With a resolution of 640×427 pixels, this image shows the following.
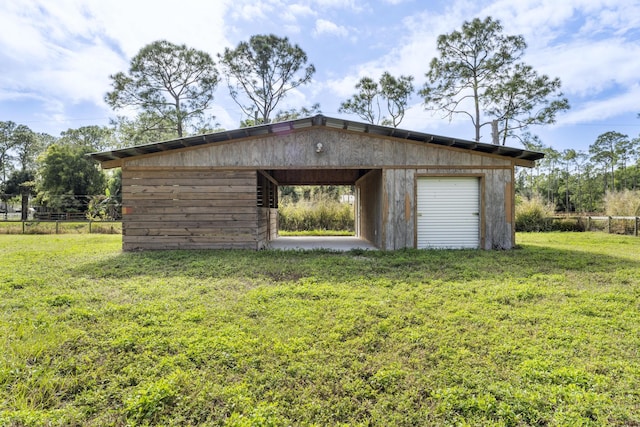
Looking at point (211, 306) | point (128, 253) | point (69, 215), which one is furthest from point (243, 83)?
point (211, 306)

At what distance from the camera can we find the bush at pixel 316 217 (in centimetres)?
1486

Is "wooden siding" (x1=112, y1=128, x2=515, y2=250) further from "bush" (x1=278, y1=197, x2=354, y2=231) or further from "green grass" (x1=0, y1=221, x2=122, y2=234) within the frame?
"green grass" (x1=0, y1=221, x2=122, y2=234)

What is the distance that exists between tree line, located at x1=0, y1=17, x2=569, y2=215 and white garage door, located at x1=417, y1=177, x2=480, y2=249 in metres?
12.5

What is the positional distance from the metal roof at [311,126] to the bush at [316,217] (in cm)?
729

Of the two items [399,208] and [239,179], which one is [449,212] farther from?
[239,179]

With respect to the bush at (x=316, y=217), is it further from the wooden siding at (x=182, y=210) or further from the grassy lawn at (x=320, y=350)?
the grassy lawn at (x=320, y=350)

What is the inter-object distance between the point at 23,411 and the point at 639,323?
4795 millimetres

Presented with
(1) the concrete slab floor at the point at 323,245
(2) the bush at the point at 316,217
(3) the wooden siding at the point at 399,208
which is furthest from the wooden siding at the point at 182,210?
(2) the bush at the point at 316,217

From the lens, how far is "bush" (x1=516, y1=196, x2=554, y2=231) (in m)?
13.6

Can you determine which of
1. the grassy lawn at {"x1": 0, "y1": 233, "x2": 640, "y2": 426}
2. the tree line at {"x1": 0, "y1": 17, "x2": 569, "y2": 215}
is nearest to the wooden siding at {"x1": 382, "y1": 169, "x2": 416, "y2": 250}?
the grassy lawn at {"x1": 0, "y1": 233, "x2": 640, "y2": 426}

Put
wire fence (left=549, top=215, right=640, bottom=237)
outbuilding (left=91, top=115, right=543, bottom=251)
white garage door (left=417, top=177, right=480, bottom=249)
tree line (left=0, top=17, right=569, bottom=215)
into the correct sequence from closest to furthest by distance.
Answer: outbuilding (left=91, top=115, right=543, bottom=251) < white garage door (left=417, top=177, right=480, bottom=249) < wire fence (left=549, top=215, right=640, bottom=237) < tree line (left=0, top=17, right=569, bottom=215)

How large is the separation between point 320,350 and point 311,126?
5.94m

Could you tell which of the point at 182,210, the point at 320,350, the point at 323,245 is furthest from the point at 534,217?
the point at 320,350

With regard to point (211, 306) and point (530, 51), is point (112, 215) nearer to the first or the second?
point (211, 306)
